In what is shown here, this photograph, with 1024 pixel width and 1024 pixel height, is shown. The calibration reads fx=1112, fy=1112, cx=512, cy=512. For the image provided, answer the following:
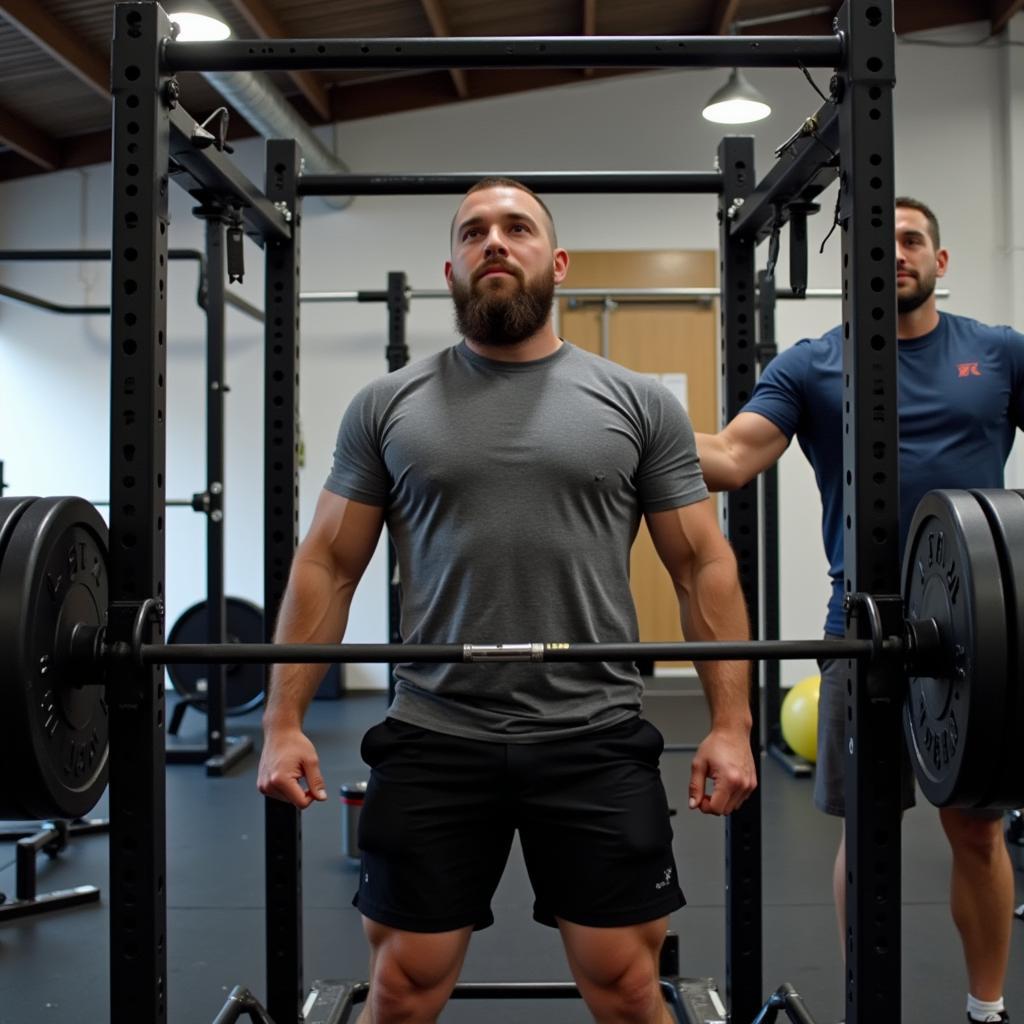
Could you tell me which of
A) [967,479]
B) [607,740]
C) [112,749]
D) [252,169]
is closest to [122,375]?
[112,749]

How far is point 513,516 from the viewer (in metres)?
1.64

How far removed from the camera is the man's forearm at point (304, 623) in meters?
1.70

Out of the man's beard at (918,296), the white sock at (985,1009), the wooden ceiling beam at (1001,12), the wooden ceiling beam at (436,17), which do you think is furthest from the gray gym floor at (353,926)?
the wooden ceiling beam at (1001,12)

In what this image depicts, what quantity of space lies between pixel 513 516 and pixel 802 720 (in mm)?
3075

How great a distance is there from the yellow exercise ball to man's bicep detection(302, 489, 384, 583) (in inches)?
117

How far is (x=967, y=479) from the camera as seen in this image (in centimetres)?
209

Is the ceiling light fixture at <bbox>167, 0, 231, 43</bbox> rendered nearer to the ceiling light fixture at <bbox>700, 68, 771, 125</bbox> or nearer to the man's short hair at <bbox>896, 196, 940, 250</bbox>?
the ceiling light fixture at <bbox>700, 68, 771, 125</bbox>

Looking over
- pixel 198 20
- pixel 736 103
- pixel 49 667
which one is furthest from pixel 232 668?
pixel 49 667

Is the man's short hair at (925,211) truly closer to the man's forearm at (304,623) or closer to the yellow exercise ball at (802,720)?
the man's forearm at (304,623)

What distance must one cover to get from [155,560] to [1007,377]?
5.33 ft

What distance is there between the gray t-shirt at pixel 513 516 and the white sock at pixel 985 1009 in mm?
1101

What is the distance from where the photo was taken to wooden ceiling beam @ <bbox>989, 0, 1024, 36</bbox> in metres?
5.83

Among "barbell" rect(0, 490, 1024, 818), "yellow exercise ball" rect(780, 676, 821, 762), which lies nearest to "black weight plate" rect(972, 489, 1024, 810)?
"barbell" rect(0, 490, 1024, 818)

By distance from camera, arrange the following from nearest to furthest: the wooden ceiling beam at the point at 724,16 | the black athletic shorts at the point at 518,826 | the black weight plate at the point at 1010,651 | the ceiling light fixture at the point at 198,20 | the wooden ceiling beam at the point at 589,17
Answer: the black weight plate at the point at 1010,651, the black athletic shorts at the point at 518,826, the ceiling light fixture at the point at 198,20, the wooden ceiling beam at the point at 589,17, the wooden ceiling beam at the point at 724,16
